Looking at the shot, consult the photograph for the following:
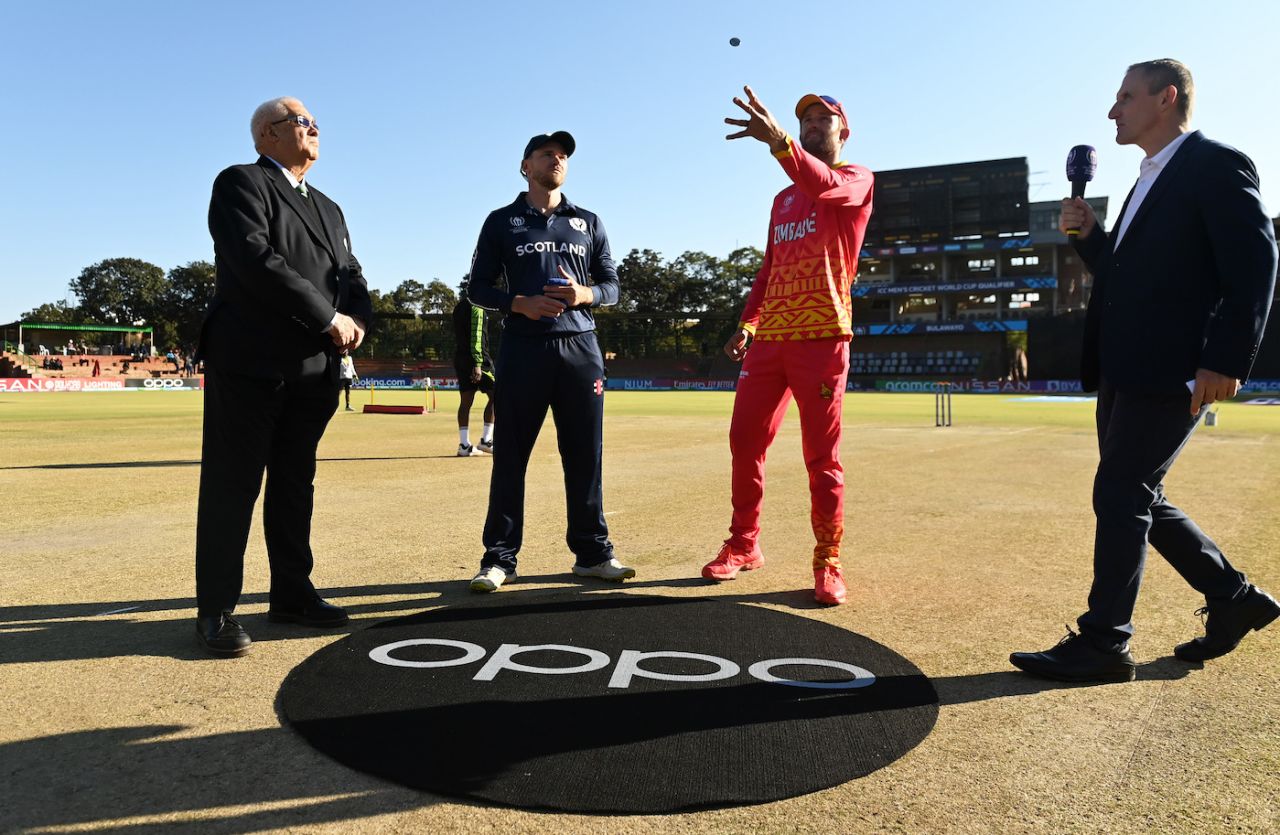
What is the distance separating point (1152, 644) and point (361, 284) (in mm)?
3590

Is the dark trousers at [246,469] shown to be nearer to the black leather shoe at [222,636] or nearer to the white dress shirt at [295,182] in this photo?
the black leather shoe at [222,636]

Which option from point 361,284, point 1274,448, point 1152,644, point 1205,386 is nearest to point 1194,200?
point 1205,386

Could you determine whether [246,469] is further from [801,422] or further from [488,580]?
[801,422]

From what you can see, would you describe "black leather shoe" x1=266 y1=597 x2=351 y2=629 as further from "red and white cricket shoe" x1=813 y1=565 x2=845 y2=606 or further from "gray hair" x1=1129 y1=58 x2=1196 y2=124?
"gray hair" x1=1129 y1=58 x2=1196 y2=124

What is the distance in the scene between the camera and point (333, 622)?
335 centimetres

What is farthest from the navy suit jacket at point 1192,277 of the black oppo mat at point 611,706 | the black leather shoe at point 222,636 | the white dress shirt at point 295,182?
the black leather shoe at point 222,636

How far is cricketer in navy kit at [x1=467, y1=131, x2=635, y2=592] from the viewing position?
418cm

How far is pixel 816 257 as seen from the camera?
13.7ft

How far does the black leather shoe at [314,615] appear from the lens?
A: 3.36m

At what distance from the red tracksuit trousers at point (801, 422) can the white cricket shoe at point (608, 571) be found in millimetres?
592

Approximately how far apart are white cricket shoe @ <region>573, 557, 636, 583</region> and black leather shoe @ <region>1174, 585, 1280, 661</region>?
2.37m

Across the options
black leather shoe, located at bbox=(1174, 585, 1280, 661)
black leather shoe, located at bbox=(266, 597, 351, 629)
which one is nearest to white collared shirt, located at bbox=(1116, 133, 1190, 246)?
black leather shoe, located at bbox=(1174, 585, 1280, 661)

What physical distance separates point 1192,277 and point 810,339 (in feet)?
5.47

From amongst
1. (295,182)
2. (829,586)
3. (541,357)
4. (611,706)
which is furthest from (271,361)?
(829,586)
